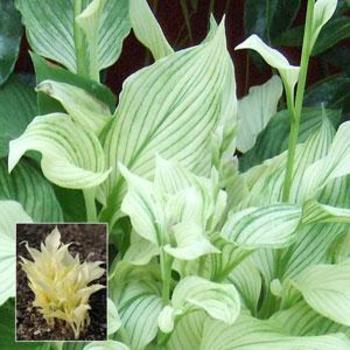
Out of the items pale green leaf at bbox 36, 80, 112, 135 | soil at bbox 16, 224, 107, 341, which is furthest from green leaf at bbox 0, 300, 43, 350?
pale green leaf at bbox 36, 80, 112, 135

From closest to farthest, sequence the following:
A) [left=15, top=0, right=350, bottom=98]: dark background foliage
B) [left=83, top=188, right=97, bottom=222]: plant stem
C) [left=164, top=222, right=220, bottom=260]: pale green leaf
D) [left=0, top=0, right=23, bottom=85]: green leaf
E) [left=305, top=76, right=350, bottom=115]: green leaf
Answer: [left=164, top=222, right=220, bottom=260]: pale green leaf → [left=83, top=188, right=97, bottom=222]: plant stem → [left=0, top=0, right=23, bottom=85]: green leaf → [left=305, top=76, right=350, bottom=115]: green leaf → [left=15, top=0, right=350, bottom=98]: dark background foliage

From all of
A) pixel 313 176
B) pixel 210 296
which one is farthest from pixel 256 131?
pixel 210 296

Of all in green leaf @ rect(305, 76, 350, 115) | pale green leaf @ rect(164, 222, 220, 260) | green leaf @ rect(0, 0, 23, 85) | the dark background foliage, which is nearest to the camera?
pale green leaf @ rect(164, 222, 220, 260)

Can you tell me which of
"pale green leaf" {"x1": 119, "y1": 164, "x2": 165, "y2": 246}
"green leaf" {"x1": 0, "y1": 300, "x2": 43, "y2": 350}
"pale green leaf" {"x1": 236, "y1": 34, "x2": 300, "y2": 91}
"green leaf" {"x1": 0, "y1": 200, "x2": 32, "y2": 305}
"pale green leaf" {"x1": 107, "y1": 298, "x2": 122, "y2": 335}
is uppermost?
"pale green leaf" {"x1": 236, "y1": 34, "x2": 300, "y2": 91}

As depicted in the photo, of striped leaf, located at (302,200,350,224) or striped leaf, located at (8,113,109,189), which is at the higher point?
striped leaf, located at (8,113,109,189)

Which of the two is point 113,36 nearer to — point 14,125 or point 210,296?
point 14,125

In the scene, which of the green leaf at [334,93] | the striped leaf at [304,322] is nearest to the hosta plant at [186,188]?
the striped leaf at [304,322]

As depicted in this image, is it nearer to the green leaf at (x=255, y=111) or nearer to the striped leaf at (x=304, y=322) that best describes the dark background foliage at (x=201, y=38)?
the green leaf at (x=255, y=111)

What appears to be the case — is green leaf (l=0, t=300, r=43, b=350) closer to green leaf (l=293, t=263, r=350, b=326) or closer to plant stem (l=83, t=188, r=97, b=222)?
plant stem (l=83, t=188, r=97, b=222)
